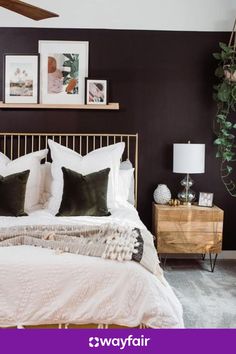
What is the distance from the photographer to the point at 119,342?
1.96m

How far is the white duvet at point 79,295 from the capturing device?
2.27 meters

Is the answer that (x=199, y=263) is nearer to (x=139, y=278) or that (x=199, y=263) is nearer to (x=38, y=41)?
(x=139, y=278)

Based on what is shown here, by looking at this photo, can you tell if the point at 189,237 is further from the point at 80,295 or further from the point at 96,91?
the point at 80,295

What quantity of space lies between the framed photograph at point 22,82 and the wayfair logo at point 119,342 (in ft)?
9.90

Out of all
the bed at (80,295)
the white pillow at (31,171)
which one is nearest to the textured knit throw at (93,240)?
the bed at (80,295)

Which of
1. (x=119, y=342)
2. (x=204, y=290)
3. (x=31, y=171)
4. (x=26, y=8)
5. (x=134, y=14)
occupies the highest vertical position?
(x=134, y=14)

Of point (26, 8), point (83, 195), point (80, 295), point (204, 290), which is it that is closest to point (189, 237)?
point (204, 290)

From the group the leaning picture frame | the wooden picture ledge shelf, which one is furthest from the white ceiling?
the wooden picture ledge shelf

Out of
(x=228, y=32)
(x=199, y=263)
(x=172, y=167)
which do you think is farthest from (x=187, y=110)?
(x=199, y=263)

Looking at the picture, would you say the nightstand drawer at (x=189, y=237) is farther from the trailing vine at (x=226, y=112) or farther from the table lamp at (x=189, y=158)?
the trailing vine at (x=226, y=112)

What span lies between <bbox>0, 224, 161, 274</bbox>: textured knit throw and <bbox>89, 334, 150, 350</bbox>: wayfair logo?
475mm

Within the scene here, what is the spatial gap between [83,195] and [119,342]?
173 centimetres

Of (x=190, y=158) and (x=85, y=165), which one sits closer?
(x=85, y=165)

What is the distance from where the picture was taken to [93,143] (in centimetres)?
450
